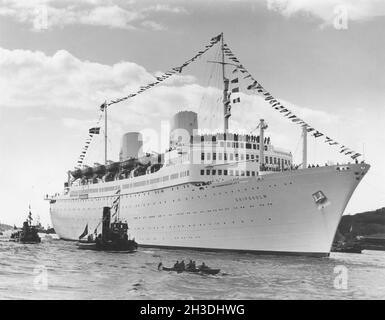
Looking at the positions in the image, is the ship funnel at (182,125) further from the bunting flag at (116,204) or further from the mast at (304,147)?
the mast at (304,147)

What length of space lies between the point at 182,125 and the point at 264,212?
1708 cm

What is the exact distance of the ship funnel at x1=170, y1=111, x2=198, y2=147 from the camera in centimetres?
4724

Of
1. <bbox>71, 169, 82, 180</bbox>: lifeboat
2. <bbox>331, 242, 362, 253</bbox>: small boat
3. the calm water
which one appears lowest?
<bbox>331, 242, 362, 253</bbox>: small boat

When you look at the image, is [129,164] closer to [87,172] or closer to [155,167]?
[155,167]

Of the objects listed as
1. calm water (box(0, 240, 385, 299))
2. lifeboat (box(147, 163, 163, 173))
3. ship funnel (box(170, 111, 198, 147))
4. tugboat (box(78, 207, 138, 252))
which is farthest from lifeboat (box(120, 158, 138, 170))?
calm water (box(0, 240, 385, 299))

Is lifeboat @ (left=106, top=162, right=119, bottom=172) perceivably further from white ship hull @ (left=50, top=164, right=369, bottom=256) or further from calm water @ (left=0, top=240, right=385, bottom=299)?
calm water @ (left=0, top=240, right=385, bottom=299)

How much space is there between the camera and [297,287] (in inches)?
897

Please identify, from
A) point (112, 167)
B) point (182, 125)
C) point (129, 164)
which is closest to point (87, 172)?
point (112, 167)

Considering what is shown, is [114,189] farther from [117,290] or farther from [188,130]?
[117,290]

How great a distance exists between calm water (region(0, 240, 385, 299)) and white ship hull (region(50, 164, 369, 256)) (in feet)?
3.98

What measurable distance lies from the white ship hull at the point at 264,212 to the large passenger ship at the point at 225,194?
0.06 meters

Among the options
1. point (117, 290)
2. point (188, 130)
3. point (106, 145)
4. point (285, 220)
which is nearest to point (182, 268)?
point (117, 290)

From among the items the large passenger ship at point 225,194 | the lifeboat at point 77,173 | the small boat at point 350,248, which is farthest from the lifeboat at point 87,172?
the small boat at point 350,248

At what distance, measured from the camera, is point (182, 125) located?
4809cm
